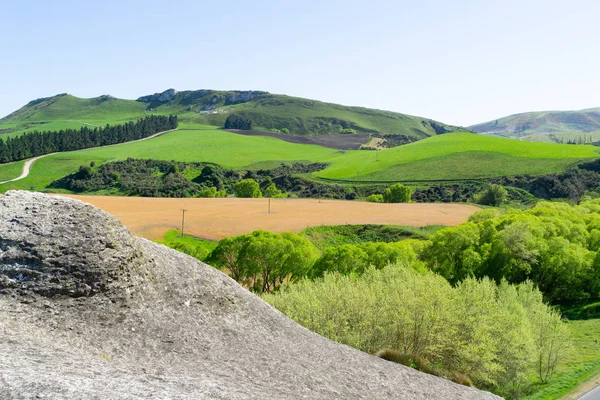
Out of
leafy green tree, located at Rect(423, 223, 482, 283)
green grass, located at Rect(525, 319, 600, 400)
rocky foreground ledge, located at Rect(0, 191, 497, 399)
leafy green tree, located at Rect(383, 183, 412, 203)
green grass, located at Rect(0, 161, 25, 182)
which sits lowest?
green grass, located at Rect(525, 319, 600, 400)

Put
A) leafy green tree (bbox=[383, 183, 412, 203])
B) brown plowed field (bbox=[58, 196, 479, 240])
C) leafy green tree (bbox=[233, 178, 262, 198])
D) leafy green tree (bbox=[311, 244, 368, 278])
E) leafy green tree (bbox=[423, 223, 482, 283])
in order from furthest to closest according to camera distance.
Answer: leafy green tree (bbox=[233, 178, 262, 198]), leafy green tree (bbox=[383, 183, 412, 203]), brown plowed field (bbox=[58, 196, 479, 240]), leafy green tree (bbox=[423, 223, 482, 283]), leafy green tree (bbox=[311, 244, 368, 278])

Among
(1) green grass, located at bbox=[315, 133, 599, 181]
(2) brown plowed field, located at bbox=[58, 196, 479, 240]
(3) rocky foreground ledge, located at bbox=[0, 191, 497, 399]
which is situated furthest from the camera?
(1) green grass, located at bbox=[315, 133, 599, 181]

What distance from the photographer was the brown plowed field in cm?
9131

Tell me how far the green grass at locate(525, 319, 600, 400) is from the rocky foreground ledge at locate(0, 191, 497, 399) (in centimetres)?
2677

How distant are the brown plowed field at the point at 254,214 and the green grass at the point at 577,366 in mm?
50260

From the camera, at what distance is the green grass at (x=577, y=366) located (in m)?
39.2

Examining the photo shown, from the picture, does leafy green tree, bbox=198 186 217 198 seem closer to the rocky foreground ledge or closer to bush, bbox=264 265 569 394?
bush, bbox=264 265 569 394

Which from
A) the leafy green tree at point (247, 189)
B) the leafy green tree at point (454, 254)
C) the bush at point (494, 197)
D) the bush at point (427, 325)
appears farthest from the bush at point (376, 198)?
the bush at point (427, 325)

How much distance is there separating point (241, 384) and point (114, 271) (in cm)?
599

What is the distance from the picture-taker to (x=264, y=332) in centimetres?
1833

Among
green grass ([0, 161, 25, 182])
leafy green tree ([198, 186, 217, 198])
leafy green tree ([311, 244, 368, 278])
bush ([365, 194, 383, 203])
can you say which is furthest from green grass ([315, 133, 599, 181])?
leafy green tree ([311, 244, 368, 278])

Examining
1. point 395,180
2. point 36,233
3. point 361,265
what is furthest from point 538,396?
point 395,180

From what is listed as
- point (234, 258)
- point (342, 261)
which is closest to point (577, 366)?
point (342, 261)

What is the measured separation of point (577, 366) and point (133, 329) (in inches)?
1810
